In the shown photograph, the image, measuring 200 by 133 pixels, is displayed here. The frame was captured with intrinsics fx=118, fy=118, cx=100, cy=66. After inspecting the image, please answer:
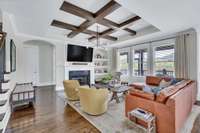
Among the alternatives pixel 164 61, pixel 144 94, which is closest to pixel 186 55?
pixel 164 61

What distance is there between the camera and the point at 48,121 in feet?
9.44

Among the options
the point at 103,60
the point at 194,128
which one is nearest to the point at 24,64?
the point at 103,60

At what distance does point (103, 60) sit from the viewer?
8.80 metres

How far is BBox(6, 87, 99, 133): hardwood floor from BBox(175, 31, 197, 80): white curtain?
13.7ft

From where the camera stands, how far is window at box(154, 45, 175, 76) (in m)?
5.41

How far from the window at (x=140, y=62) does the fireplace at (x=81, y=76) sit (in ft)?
9.80

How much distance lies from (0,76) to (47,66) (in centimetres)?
591

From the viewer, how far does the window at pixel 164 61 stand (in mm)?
5414

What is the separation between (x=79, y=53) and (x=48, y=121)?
15.5 ft

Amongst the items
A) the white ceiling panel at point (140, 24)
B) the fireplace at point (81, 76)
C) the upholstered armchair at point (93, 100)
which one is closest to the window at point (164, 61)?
the white ceiling panel at point (140, 24)

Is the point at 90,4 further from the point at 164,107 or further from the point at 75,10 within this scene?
the point at 164,107

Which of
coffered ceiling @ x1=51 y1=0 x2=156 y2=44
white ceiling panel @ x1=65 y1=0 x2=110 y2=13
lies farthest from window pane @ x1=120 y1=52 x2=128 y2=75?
white ceiling panel @ x1=65 y1=0 x2=110 y2=13

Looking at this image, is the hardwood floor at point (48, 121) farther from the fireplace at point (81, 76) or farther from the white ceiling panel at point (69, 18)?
the fireplace at point (81, 76)

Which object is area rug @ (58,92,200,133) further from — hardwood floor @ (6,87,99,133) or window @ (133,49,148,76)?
window @ (133,49,148,76)
